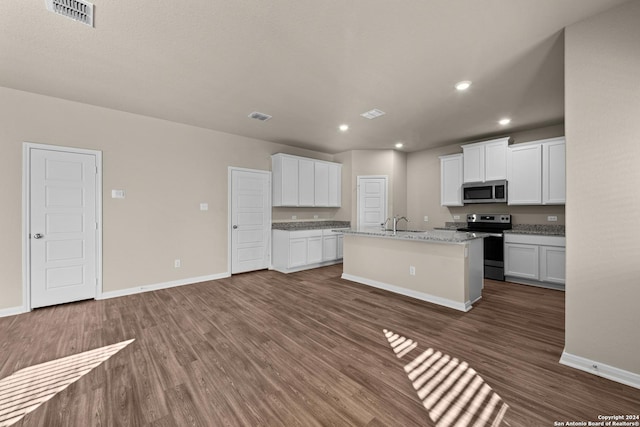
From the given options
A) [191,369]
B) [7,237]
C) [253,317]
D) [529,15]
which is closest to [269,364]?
[191,369]

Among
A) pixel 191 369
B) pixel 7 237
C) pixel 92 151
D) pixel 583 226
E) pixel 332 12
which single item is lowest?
pixel 191 369

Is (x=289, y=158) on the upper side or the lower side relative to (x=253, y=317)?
upper

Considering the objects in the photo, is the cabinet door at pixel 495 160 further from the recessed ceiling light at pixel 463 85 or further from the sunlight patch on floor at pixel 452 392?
the sunlight patch on floor at pixel 452 392

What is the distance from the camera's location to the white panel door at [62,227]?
340 centimetres

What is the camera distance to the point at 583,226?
209 centimetres

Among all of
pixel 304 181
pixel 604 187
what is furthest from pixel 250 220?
pixel 604 187

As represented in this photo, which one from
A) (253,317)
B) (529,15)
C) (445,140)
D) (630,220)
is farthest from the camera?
(445,140)

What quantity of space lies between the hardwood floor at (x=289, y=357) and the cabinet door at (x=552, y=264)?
57 centimetres

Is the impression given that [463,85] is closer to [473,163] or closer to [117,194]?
[473,163]

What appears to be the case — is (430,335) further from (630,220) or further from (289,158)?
(289,158)

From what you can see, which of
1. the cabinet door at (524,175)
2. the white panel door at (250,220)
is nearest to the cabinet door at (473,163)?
the cabinet door at (524,175)

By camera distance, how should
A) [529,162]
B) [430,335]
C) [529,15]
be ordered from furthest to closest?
1. [529,162]
2. [430,335]
3. [529,15]

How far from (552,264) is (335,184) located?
4485 millimetres

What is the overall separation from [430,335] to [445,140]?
4402 mm
